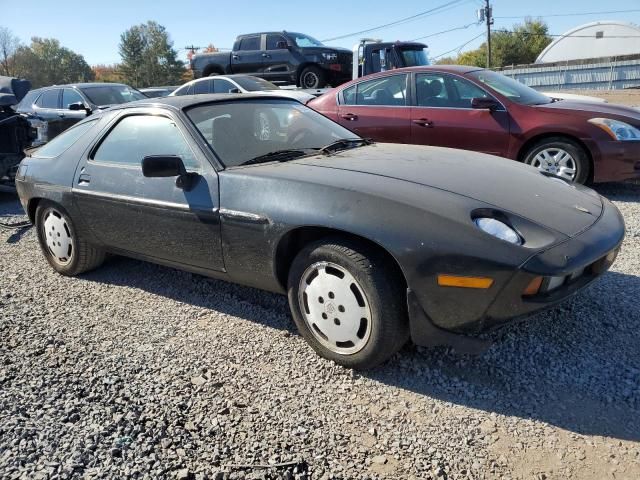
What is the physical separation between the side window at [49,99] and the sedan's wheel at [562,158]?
9.13 meters

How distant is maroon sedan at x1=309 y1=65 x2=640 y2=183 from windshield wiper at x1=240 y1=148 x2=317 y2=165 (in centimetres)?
309

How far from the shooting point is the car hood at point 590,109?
548cm

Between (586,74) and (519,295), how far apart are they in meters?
28.4

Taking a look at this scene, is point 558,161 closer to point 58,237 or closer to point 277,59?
point 58,237

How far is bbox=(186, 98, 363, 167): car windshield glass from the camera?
10.6ft

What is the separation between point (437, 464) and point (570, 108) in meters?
4.85

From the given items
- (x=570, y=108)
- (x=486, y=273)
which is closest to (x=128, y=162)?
(x=486, y=273)

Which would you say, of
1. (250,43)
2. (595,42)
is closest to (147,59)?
(595,42)

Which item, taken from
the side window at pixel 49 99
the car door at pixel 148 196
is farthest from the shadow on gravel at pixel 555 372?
the side window at pixel 49 99

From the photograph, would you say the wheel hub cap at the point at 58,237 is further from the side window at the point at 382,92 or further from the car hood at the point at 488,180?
the side window at the point at 382,92

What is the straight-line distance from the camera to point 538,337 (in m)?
2.79

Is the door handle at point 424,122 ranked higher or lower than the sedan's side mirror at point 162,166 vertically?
higher

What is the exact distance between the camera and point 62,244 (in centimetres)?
407

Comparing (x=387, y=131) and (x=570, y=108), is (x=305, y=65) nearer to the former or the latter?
(x=387, y=131)
